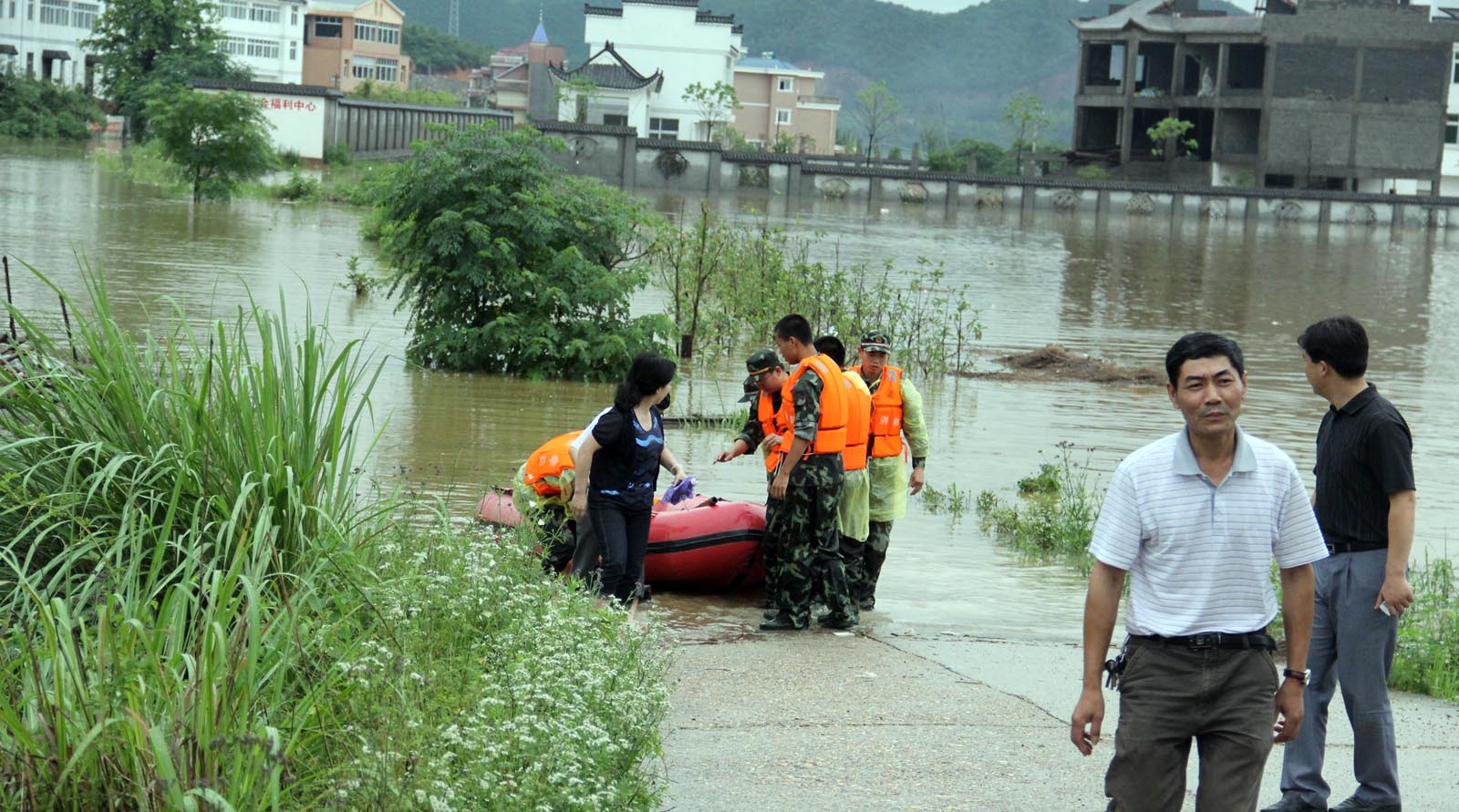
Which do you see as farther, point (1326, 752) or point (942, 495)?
point (942, 495)

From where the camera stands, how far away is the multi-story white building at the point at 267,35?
101 m

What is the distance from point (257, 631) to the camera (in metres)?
4.53

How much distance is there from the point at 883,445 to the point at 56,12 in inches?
3522

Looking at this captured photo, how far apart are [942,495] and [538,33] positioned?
4662 inches

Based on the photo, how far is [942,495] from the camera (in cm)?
1299

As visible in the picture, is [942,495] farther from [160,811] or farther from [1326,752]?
[160,811]

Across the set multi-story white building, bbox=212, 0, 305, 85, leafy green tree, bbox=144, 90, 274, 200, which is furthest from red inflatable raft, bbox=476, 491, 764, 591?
multi-story white building, bbox=212, 0, 305, 85

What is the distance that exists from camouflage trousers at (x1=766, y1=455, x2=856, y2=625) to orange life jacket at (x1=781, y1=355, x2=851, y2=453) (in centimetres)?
8

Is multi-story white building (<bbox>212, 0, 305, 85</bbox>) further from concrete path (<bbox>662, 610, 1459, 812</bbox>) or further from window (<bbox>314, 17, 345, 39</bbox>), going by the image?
concrete path (<bbox>662, 610, 1459, 812</bbox>)

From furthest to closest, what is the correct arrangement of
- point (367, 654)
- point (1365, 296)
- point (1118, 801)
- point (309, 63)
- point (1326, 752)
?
point (309, 63) < point (1365, 296) < point (1326, 752) < point (367, 654) < point (1118, 801)

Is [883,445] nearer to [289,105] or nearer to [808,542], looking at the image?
[808,542]

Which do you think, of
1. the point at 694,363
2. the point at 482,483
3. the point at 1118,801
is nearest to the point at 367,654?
the point at 1118,801

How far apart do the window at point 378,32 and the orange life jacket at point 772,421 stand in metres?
113

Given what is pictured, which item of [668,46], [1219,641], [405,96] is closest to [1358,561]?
[1219,641]
